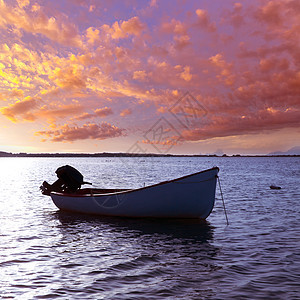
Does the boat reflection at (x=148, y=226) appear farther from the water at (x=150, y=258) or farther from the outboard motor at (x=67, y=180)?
the outboard motor at (x=67, y=180)

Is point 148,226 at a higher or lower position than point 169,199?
lower

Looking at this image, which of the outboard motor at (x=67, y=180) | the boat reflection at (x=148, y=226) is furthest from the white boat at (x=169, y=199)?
the outboard motor at (x=67, y=180)

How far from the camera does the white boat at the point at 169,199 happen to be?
1498 centimetres

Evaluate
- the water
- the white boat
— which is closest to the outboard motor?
the water

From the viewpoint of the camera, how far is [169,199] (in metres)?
15.4

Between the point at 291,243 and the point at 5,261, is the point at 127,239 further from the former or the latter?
the point at 291,243

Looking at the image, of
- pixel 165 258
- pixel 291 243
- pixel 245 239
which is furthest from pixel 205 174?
pixel 165 258

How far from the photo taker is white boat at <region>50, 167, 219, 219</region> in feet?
49.1

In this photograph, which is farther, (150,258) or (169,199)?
(169,199)

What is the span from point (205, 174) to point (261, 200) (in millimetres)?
12994

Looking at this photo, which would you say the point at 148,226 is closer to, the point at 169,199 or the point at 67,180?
the point at 169,199

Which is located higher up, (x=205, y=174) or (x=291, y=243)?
(x=205, y=174)

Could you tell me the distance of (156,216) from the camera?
1605cm

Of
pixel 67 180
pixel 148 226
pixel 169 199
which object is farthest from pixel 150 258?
pixel 67 180
